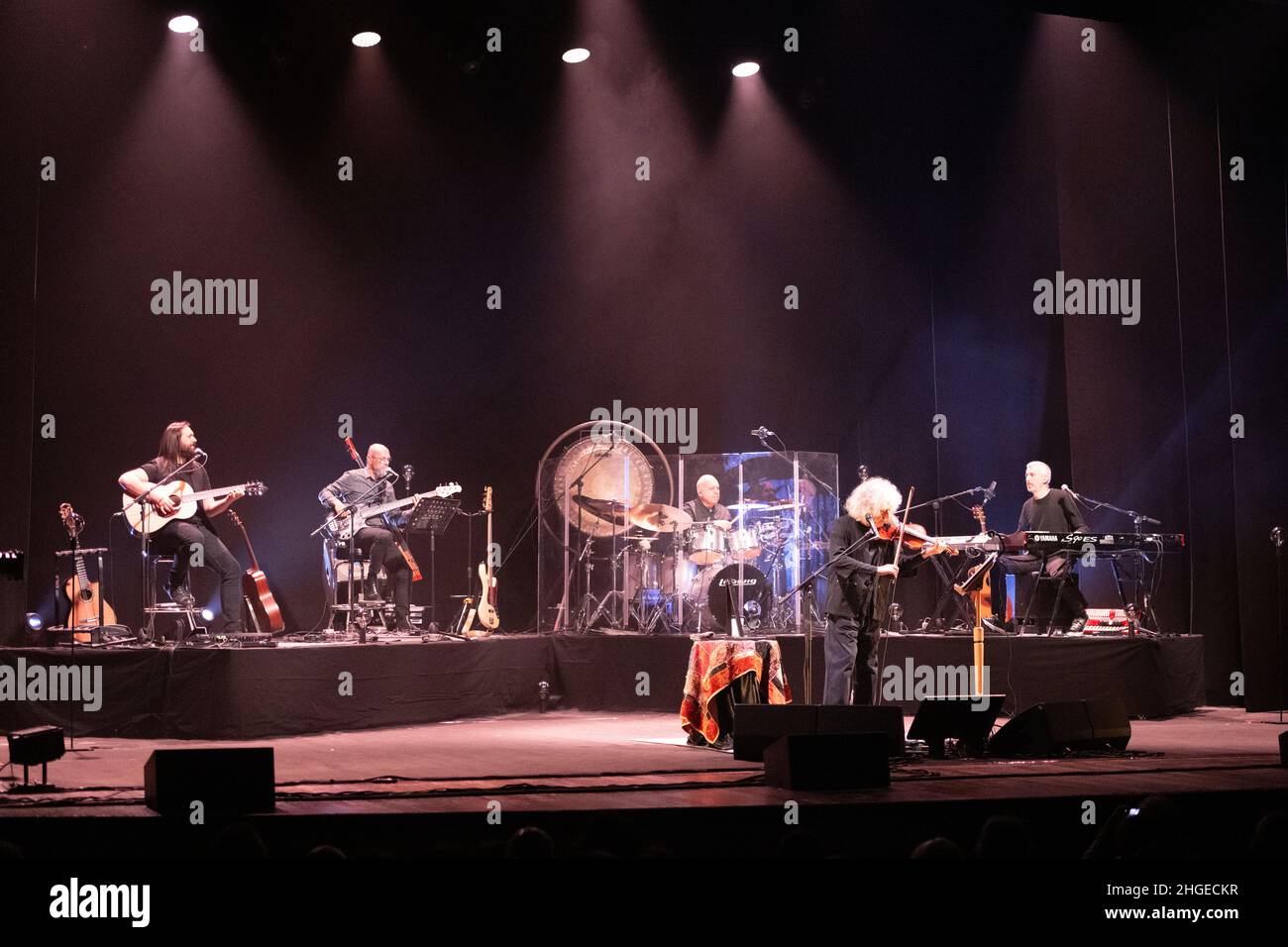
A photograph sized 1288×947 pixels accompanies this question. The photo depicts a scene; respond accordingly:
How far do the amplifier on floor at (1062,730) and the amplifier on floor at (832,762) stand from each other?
6.23 feet

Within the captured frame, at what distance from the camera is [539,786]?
616 cm

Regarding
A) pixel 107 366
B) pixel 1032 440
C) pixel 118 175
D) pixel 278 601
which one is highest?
pixel 118 175

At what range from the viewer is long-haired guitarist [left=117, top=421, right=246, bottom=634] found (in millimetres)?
10602

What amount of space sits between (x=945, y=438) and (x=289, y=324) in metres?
6.98

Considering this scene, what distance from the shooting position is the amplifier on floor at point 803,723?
23.2ft

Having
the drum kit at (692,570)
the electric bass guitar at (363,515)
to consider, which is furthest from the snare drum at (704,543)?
the electric bass guitar at (363,515)

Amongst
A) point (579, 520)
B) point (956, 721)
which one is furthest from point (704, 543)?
point (956, 721)

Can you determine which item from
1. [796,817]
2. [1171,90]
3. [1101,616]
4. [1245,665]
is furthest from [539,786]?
[1171,90]

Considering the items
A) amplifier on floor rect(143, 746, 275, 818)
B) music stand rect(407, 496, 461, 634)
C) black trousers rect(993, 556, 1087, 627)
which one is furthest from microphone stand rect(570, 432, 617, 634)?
amplifier on floor rect(143, 746, 275, 818)

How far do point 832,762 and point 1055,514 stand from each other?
6.64m

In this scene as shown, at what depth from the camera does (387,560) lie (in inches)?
473

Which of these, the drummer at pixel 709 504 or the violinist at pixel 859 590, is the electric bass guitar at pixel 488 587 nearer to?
the drummer at pixel 709 504

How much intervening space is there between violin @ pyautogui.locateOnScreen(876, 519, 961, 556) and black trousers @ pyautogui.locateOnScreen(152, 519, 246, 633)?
544 cm

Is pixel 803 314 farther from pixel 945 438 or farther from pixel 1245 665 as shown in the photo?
pixel 1245 665
